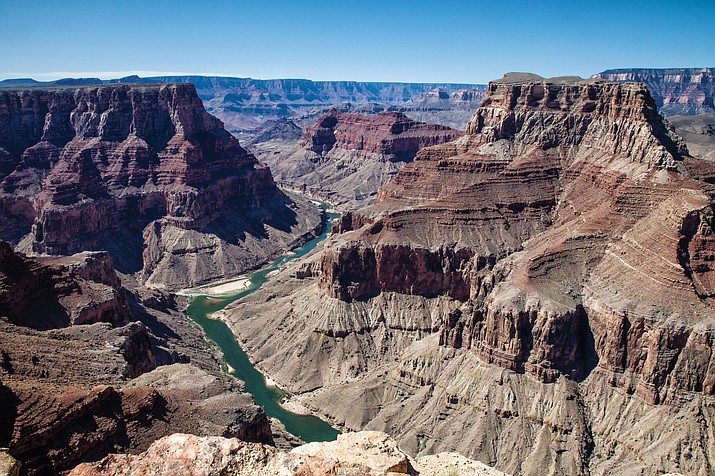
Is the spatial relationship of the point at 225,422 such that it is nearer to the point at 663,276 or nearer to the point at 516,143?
the point at 663,276

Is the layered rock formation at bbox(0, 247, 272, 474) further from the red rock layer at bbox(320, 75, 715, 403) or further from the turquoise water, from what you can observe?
the red rock layer at bbox(320, 75, 715, 403)

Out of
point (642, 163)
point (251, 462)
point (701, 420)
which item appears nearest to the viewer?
point (251, 462)

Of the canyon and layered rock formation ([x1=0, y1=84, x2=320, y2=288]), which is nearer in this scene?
the canyon

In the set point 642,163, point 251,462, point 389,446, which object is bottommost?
point 389,446

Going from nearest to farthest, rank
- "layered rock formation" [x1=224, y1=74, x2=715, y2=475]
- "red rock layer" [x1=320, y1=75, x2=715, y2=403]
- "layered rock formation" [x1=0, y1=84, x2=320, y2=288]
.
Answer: "layered rock formation" [x1=224, y1=74, x2=715, y2=475], "red rock layer" [x1=320, y1=75, x2=715, y2=403], "layered rock formation" [x1=0, y1=84, x2=320, y2=288]

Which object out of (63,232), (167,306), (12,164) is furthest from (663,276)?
(12,164)

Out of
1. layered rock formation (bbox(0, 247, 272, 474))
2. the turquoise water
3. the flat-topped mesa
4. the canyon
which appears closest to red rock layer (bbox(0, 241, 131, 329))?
layered rock formation (bbox(0, 247, 272, 474))
